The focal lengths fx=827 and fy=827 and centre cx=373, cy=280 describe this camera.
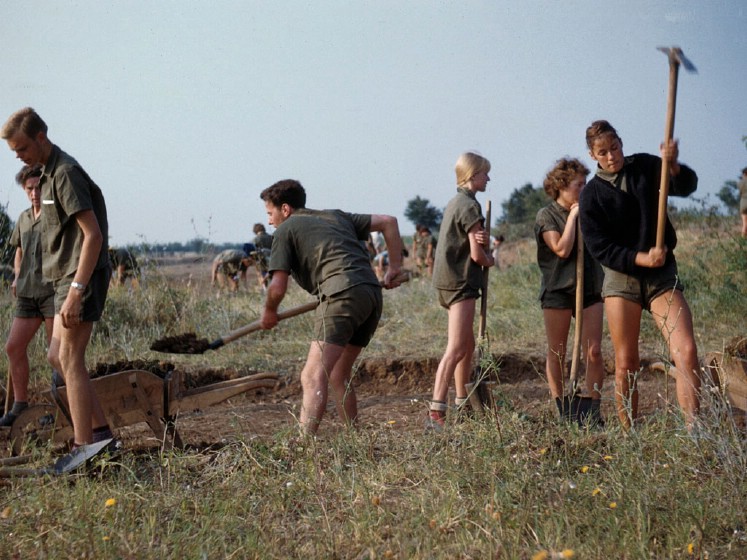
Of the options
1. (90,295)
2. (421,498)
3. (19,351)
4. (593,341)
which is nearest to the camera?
(421,498)

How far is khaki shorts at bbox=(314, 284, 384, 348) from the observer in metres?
4.62

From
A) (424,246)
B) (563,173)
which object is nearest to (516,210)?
(424,246)

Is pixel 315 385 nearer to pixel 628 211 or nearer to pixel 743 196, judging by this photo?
pixel 628 211

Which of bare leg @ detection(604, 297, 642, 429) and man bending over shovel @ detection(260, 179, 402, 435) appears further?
man bending over shovel @ detection(260, 179, 402, 435)

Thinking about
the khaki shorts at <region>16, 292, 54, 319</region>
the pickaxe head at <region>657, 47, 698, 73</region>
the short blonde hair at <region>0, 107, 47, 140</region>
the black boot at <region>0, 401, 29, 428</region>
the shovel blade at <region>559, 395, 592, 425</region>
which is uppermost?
the pickaxe head at <region>657, 47, 698, 73</region>

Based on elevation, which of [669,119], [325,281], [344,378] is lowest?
[344,378]

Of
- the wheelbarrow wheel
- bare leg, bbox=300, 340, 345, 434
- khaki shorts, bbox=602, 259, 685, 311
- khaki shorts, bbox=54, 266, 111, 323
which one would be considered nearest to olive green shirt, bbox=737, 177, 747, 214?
khaki shorts, bbox=602, 259, 685, 311

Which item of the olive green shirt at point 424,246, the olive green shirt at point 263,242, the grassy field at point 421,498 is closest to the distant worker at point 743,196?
the olive green shirt at point 263,242

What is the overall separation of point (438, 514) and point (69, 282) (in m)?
2.34

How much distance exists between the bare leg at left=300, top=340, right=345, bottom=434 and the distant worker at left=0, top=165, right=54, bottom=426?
247 centimetres

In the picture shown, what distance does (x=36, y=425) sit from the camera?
482 centimetres

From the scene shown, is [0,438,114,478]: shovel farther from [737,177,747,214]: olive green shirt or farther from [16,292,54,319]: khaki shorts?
[737,177,747,214]: olive green shirt

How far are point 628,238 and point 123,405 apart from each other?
3021 millimetres

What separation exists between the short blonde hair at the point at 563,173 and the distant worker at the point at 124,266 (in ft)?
18.7
